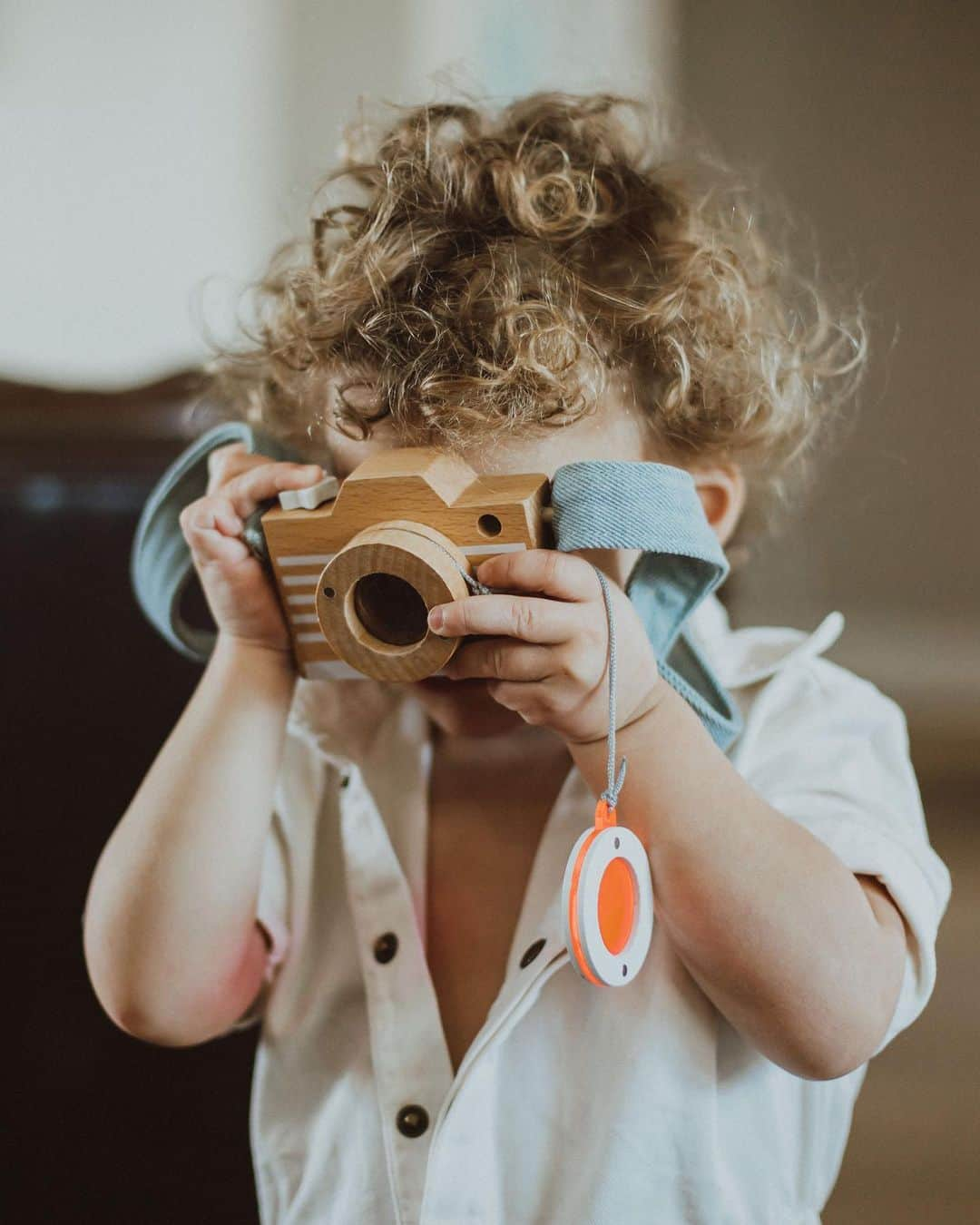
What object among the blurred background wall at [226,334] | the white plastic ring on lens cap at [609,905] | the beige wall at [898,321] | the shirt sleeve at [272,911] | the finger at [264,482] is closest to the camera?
the white plastic ring on lens cap at [609,905]

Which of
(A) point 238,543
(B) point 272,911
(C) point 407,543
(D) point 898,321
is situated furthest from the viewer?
(D) point 898,321

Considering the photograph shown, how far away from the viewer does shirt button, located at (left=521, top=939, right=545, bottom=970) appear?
0.52 meters

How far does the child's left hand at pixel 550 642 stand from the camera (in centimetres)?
41

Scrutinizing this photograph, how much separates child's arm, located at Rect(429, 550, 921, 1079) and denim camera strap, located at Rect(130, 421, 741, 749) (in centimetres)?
3

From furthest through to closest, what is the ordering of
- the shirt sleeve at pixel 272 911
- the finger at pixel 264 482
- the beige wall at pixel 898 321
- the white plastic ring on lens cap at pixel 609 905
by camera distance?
the beige wall at pixel 898 321, the shirt sleeve at pixel 272 911, the finger at pixel 264 482, the white plastic ring on lens cap at pixel 609 905

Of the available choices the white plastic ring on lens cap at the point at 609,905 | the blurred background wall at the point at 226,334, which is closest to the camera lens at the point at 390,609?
the white plastic ring on lens cap at the point at 609,905

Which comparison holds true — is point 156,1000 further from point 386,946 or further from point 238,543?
point 238,543

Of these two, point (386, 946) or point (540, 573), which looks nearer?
point (540, 573)

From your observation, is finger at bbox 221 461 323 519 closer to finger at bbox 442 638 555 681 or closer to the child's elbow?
finger at bbox 442 638 555 681

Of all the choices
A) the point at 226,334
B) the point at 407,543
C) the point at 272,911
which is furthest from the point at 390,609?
the point at 226,334

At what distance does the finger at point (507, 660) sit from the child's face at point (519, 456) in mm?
68

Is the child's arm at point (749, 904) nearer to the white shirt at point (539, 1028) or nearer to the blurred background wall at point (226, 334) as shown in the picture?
the white shirt at point (539, 1028)

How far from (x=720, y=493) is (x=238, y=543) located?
0.24 meters

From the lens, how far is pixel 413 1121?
541 millimetres
